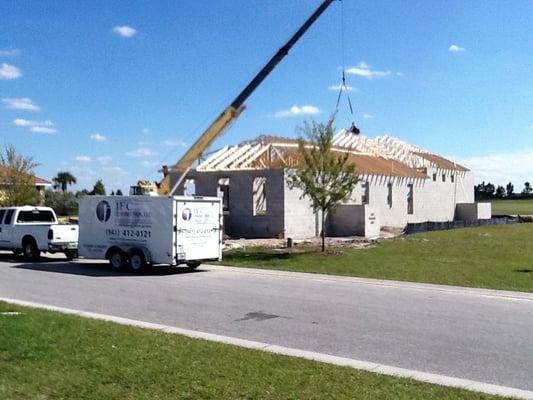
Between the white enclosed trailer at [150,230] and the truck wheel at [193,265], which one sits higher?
the white enclosed trailer at [150,230]

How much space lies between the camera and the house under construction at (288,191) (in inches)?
1315

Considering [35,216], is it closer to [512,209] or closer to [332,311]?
[332,311]

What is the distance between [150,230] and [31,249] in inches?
268

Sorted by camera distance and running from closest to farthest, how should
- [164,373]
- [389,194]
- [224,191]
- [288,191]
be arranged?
[164,373], [288,191], [224,191], [389,194]

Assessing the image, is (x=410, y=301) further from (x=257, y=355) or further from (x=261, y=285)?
(x=257, y=355)

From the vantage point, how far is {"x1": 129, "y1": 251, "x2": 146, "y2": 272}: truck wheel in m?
19.5

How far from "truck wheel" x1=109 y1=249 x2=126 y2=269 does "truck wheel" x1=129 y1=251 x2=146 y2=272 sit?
1.44 ft

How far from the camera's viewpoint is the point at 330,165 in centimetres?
2516

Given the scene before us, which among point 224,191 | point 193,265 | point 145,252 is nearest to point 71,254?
point 145,252

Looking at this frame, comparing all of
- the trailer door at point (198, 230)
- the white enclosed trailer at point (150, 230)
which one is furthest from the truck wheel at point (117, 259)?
the trailer door at point (198, 230)

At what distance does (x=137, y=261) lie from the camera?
19562 millimetres

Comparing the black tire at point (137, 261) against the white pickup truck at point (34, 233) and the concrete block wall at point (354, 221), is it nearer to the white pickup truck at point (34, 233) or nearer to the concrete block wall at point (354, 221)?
the white pickup truck at point (34, 233)

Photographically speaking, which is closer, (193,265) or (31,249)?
(193,265)

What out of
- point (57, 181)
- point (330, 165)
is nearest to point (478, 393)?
point (330, 165)
